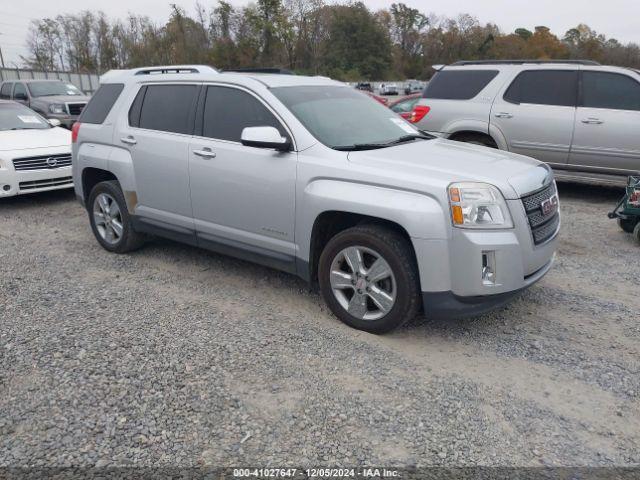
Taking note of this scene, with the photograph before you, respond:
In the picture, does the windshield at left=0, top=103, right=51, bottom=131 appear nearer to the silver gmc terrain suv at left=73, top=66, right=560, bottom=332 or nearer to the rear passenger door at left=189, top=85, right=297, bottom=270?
the silver gmc terrain suv at left=73, top=66, right=560, bottom=332

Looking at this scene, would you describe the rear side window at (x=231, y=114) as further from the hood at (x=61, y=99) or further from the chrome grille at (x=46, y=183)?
the hood at (x=61, y=99)

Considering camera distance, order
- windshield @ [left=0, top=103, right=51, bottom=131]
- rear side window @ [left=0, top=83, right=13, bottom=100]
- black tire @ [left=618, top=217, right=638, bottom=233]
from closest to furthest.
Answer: black tire @ [left=618, top=217, right=638, bottom=233]
windshield @ [left=0, top=103, right=51, bottom=131]
rear side window @ [left=0, top=83, right=13, bottom=100]

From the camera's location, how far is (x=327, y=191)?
3.82 m

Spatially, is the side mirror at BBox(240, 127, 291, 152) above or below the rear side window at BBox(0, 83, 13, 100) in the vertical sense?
below

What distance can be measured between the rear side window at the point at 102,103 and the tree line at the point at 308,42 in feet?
155

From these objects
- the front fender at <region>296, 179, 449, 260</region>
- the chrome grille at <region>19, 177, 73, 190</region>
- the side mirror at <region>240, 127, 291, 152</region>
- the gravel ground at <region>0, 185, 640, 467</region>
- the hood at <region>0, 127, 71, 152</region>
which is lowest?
the gravel ground at <region>0, 185, 640, 467</region>

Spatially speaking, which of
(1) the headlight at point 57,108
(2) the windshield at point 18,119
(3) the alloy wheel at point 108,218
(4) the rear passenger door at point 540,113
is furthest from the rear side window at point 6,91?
(4) the rear passenger door at point 540,113

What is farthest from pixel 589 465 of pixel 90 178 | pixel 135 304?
pixel 90 178

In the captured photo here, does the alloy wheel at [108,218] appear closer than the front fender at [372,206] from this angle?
No

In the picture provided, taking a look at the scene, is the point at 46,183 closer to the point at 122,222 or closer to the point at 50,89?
the point at 122,222

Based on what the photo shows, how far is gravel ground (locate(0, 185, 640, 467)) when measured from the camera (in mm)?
2684

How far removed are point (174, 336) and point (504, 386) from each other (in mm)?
2191

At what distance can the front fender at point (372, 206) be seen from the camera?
3418 millimetres

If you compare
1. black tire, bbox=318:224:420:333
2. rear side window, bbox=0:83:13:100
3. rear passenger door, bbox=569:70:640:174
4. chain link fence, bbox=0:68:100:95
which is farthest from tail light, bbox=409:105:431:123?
chain link fence, bbox=0:68:100:95
